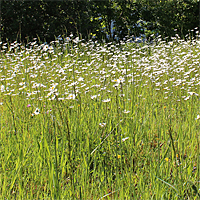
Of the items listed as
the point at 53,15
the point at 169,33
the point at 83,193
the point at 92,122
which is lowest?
the point at 83,193

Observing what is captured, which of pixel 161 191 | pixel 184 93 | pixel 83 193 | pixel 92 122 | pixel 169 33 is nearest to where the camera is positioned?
pixel 161 191

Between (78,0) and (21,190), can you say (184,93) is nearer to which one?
(21,190)

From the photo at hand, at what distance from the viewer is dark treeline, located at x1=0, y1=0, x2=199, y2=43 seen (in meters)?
7.65

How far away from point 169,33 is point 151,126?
22.3 feet

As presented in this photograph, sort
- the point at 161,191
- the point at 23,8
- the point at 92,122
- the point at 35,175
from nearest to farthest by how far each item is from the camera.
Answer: the point at 161,191 → the point at 35,175 → the point at 92,122 → the point at 23,8

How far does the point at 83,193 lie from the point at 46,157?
46cm

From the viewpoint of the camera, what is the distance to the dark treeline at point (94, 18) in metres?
7.65

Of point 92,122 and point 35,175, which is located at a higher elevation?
point 92,122

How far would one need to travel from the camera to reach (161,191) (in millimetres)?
1479

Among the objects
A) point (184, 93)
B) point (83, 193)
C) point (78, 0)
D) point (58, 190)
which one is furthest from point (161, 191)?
point (78, 0)

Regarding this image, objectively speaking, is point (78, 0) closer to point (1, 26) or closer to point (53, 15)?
point (53, 15)

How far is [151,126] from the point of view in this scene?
94.3 inches

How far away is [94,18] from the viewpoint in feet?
27.0

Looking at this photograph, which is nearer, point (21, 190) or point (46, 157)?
point (21, 190)
